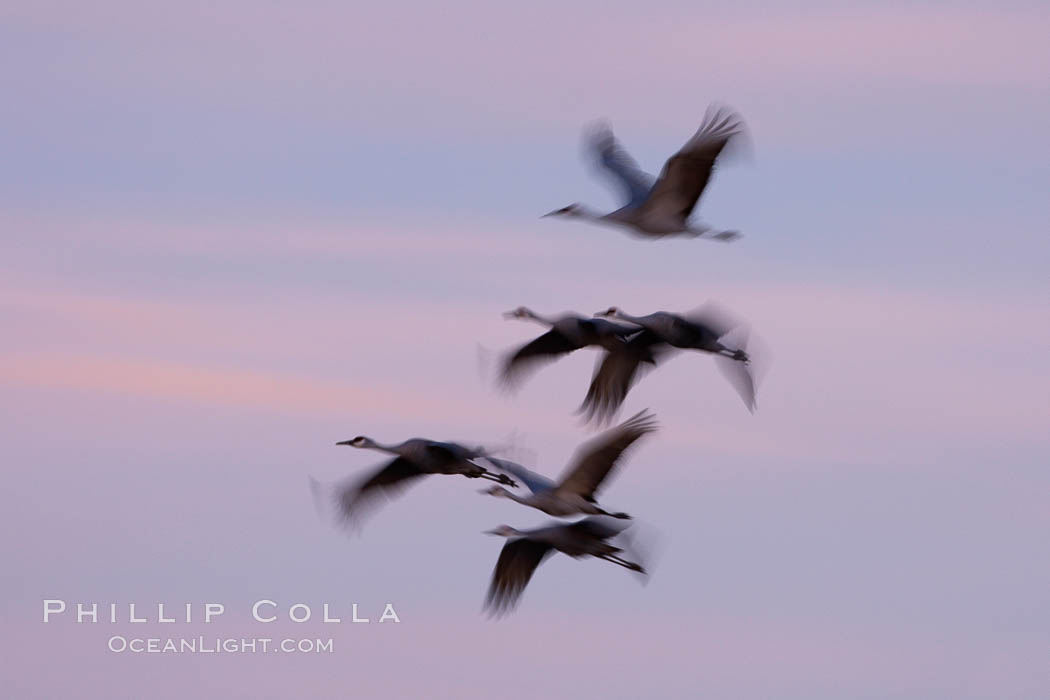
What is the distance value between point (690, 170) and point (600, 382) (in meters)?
5.14

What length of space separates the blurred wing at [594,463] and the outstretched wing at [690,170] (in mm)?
3868

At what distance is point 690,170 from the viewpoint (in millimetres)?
41000

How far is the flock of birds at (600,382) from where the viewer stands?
3997cm

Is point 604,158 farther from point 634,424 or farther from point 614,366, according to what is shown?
point 634,424

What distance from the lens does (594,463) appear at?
3947cm

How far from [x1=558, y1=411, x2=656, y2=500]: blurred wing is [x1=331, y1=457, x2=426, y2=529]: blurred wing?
5.49 metres

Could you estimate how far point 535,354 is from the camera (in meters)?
45.3

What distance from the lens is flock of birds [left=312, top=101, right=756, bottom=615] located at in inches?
1574

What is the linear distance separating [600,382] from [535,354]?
999 mm

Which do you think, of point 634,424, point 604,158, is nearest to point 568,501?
point 634,424

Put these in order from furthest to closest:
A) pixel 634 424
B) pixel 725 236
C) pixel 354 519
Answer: pixel 354 519 → pixel 725 236 → pixel 634 424

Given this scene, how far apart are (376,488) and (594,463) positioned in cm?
646

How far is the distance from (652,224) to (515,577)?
5.16 metres

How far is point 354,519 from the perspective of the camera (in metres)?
44.7
